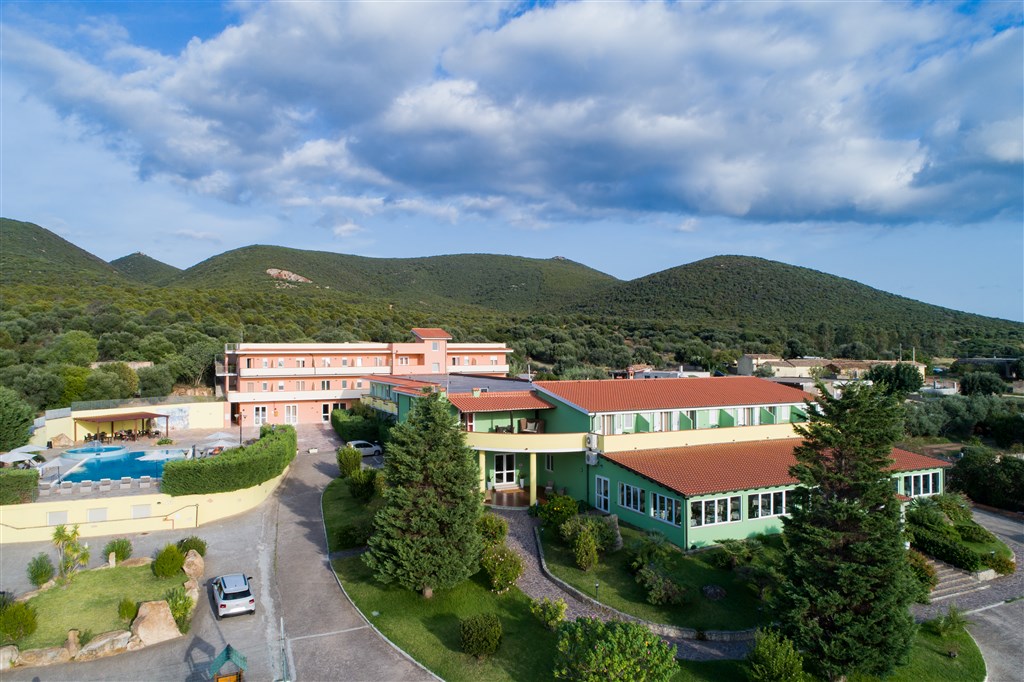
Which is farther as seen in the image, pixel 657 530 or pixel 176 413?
pixel 176 413

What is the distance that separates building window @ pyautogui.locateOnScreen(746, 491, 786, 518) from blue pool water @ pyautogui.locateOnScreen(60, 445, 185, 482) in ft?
87.3

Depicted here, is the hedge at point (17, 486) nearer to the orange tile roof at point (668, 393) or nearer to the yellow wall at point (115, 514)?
the yellow wall at point (115, 514)

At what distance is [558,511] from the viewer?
23.4 metres

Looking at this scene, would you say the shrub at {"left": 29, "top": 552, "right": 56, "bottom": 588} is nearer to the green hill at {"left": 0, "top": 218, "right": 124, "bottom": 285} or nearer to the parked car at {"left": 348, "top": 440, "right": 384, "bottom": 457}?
the parked car at {"left": 348, "top": 440, "right": 384, "bottom": 457}

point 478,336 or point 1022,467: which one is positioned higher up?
point 478,336

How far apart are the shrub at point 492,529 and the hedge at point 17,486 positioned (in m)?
18.3

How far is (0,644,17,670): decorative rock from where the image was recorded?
15211 mm

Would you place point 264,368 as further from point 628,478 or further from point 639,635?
point 639,635

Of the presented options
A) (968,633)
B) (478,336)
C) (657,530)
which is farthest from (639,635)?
(478,336)

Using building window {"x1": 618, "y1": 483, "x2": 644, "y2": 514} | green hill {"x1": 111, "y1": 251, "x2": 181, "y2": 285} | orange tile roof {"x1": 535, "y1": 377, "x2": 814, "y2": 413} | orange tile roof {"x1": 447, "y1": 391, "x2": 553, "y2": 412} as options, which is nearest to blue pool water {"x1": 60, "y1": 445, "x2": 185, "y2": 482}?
orange tile roof {"x1": 447, "y1": 391, "x2": 553, "y2": 412}

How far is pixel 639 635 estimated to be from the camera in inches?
516

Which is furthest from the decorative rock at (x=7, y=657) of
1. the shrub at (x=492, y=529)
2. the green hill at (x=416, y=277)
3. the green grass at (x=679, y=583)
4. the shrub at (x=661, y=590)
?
the green hill at (x=416, y=277)

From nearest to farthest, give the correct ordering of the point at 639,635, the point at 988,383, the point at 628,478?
the point at 639,635, the point at 628,478, the point at 988,383

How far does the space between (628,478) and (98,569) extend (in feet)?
64.3
